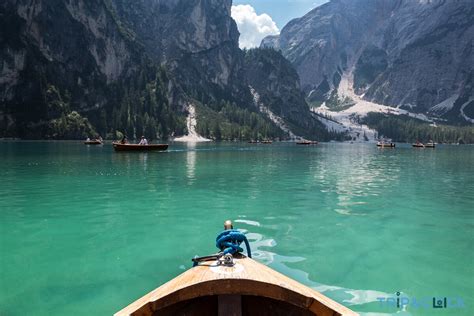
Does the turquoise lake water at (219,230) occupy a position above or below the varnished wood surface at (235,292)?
below

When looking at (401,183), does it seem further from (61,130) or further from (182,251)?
(61,130)

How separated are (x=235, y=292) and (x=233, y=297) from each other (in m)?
0.19

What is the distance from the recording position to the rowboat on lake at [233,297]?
6.68 m

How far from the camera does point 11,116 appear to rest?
652 ft

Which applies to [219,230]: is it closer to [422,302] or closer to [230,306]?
[422,302]

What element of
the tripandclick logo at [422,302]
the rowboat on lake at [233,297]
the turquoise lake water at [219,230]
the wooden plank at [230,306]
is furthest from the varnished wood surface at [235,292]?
the tripandclick logo at [422,302]

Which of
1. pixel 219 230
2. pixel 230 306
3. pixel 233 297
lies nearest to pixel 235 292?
pixel 233 297

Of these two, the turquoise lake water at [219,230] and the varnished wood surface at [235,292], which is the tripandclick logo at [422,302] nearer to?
the turquoise lake water at [219,230]

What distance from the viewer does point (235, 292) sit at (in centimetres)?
693

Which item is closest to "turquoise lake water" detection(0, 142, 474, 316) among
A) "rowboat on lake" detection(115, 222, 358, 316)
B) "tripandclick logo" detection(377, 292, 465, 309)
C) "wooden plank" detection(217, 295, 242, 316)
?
"tripandclick logo" detection(377, 292, 465, 309)

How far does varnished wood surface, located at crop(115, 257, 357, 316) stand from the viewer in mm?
6629

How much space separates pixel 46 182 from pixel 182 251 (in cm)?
2589

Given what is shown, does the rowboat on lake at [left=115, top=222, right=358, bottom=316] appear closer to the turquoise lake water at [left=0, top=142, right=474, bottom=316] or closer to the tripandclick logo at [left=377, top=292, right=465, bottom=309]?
the turquoise lake water at [left=0, top=142, right=474, bottom=316]

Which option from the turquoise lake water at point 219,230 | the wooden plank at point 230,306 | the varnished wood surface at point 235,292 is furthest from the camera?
the turquoise lake water at point 219,230
